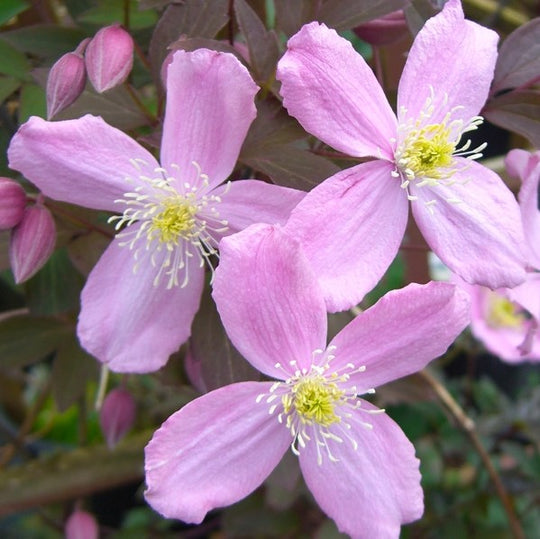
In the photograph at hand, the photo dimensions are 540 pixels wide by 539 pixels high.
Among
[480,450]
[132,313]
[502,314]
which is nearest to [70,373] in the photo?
[132,313]

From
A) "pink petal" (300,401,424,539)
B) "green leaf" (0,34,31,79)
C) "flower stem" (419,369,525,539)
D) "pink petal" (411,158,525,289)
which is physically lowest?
"flower stem" (419,369,525,539)

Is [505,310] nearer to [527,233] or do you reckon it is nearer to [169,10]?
[527,233]

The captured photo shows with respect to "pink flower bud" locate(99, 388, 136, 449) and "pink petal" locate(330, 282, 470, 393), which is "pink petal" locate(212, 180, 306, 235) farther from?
"pink flower bud" locate(99, 388, 136, 449)

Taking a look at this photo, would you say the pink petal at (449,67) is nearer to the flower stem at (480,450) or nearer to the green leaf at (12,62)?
the green leaf at (12,62)

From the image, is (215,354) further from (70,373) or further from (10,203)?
(70,373)

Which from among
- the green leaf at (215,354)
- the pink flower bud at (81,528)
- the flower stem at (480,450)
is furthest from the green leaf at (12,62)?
the flower stem at (480,450)

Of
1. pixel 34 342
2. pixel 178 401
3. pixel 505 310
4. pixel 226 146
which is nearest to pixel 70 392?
pixel 34 342

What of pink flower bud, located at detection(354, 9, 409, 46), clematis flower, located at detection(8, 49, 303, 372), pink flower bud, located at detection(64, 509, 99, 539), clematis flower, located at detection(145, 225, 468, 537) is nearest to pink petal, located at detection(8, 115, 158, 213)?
clematis flower, located at detection(8, 49, 303, 372)
